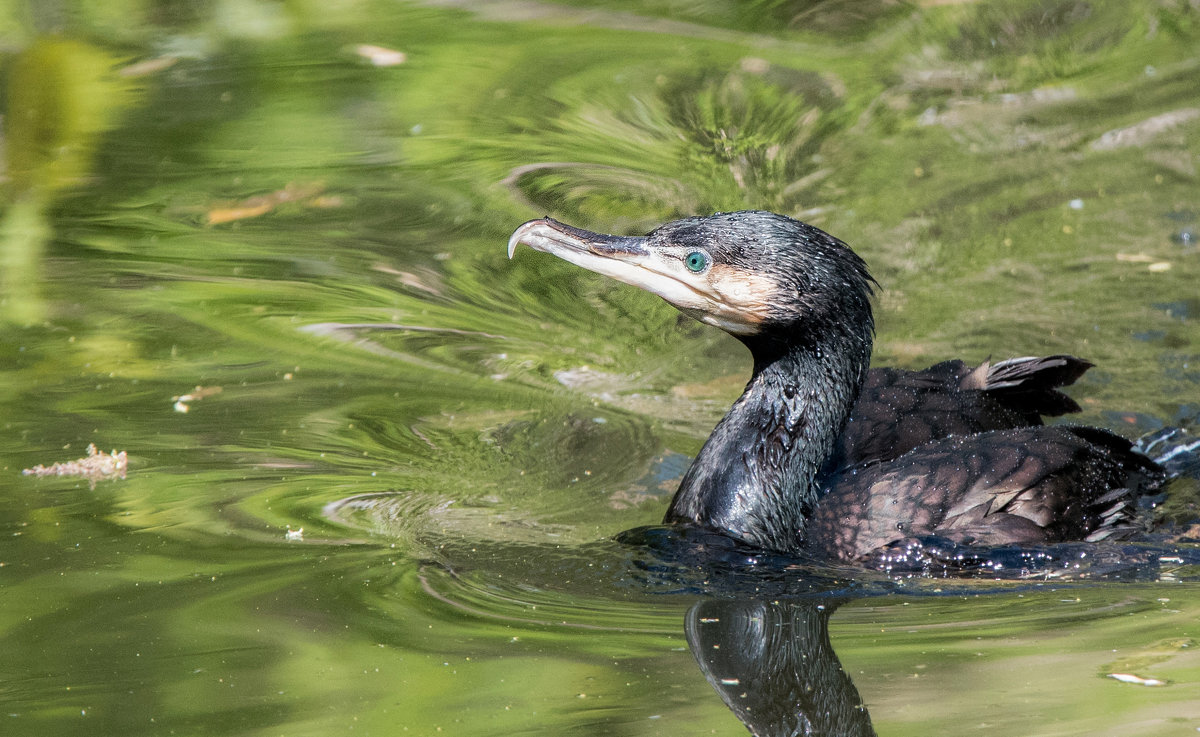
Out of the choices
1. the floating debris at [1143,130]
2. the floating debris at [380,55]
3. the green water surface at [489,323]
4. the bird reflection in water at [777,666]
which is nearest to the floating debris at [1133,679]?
the green water surface at [489,323]

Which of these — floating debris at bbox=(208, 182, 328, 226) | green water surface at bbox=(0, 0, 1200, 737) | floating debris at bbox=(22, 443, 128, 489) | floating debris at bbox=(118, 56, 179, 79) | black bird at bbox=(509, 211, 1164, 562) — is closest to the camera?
green water surface at bbox=(0, 0, 1200, 737)

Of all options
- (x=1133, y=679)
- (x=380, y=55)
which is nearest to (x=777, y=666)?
(x=1133, y=679)

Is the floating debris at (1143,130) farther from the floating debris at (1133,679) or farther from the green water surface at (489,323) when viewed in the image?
the floating debris at (1133,679)

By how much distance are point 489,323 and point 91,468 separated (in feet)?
7.22

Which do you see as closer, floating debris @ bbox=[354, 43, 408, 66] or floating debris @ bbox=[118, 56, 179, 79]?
floating debris @ bbox=[118, 56, 179, 79]

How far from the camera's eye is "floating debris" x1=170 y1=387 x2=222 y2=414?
19.2ft

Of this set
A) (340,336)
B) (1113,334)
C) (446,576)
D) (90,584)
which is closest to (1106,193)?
(1113,334)

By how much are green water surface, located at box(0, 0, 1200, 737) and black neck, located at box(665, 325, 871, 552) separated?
0.47 m

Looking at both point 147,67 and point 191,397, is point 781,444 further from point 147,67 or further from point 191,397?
point 147,67

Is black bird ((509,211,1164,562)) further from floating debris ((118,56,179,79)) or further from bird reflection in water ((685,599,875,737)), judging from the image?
floating debris ((118,56,179,79))

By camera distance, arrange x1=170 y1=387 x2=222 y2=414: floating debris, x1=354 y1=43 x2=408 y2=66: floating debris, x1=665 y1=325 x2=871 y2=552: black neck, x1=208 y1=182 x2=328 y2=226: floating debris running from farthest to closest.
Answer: x1=354 y1=43 x2=408 y2=66: floating debris < x1=208 y1=182 x2=328 y2=226: floating debris < x1=170 y1=387 x2=222 y2=414: floating debris < x1=665 y1=325 x2=871 y2=552: black neck

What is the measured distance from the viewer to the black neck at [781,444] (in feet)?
15.7

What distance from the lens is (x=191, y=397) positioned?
5.96 metres

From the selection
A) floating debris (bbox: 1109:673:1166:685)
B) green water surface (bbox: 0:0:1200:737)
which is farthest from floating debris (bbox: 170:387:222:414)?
floating debris (bbox: 1109:673:1166:685)
